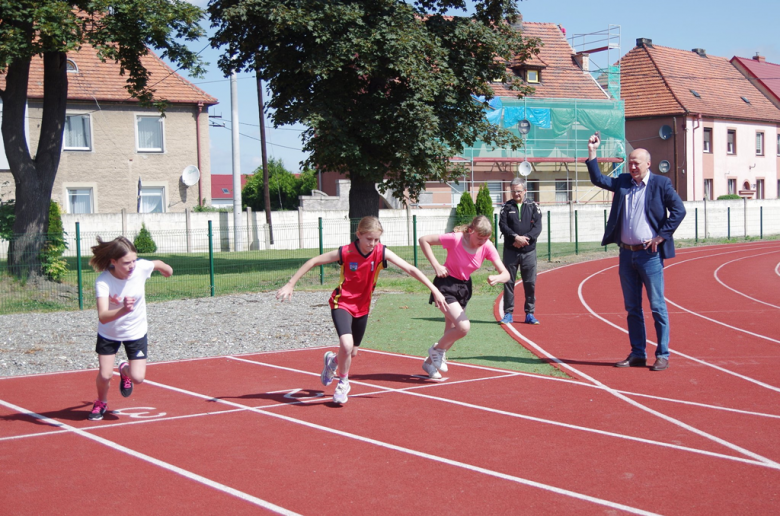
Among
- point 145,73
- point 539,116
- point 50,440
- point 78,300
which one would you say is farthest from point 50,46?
point 539,116

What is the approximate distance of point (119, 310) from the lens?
6145 millimetres

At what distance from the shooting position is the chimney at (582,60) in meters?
47.7

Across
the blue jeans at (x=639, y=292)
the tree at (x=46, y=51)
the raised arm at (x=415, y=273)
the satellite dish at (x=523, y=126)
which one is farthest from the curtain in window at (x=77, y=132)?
the blue jeans at (x=639, y=292)

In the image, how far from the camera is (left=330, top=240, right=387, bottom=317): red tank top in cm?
690

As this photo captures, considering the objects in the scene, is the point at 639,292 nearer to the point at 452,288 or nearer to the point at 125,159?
the point at 452,288

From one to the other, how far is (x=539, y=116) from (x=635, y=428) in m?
39.0

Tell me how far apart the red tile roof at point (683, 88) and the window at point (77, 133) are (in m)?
32.8

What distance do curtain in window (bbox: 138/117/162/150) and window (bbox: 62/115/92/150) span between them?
2287mm

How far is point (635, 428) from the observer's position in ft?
19.9

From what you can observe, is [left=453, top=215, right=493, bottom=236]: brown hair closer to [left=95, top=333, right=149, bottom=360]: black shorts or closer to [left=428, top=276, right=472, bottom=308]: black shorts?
[left=428, top=276, right=472, bottom=308]: black shorts

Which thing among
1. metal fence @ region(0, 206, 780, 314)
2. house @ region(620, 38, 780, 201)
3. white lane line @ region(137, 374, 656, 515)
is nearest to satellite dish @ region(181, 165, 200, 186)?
metal fence @ region(0, 206, 780, 314)

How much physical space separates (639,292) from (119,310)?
17.9 feet

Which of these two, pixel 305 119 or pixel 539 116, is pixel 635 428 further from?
pixel 539 116

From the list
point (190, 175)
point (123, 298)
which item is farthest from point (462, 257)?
point (190, 175)
